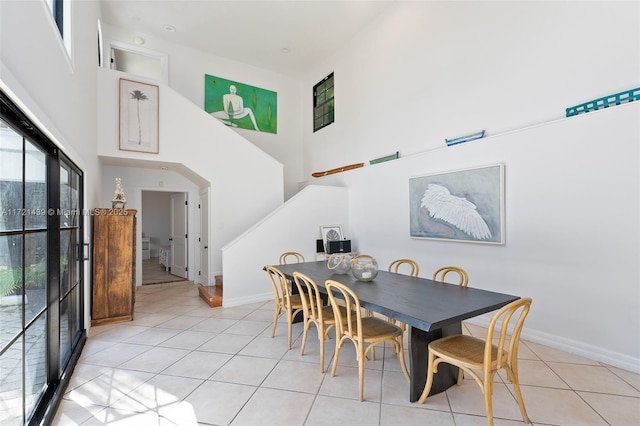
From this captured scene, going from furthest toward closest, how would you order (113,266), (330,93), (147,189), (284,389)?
(330,93)
(147,189)
(113,266)
(284,389)

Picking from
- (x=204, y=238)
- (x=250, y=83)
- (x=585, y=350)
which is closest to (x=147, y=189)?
(x=204, y=238)

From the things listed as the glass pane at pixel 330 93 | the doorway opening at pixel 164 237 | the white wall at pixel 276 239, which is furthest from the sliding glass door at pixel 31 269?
the glass pane at pixel 330 93

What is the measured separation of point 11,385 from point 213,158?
4.87 metres

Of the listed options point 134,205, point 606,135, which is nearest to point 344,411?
point 606,135

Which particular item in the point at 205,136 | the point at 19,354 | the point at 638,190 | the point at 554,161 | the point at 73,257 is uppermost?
the point at 205,136

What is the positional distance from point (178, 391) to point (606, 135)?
175 inches

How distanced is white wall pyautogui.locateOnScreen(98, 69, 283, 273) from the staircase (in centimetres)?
71

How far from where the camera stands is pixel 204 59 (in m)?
7.17

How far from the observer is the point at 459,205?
420cm

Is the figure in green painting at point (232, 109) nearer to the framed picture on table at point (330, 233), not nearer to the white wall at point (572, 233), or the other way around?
the framed picture on table at point (330, 233)

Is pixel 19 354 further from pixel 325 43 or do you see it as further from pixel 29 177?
pixel 325 43

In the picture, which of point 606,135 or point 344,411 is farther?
point 606,135

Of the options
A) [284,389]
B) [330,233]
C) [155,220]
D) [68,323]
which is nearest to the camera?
[284,389]

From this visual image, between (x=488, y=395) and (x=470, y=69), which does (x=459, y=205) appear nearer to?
(x=470, y=69)
